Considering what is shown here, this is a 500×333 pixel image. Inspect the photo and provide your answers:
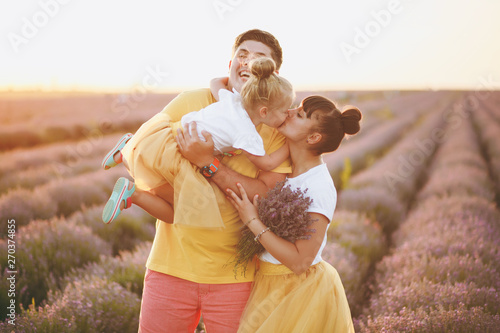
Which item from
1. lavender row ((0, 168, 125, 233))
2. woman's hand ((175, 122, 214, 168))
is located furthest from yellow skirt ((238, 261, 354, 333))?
lavender row ((0, 168, 125, 233))

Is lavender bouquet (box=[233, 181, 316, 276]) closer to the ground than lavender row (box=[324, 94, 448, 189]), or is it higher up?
higher up

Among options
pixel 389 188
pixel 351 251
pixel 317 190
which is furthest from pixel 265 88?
pixel 389 188

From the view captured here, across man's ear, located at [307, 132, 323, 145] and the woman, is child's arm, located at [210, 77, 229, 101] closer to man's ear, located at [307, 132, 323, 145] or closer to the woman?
the woman

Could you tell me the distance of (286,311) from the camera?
2.02 m

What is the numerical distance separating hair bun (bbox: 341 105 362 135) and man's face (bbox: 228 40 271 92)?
590 mm

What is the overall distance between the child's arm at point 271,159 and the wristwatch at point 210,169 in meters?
0.18

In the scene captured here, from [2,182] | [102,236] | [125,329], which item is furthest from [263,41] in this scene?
[2,182]

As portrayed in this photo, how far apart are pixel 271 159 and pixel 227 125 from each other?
0.31m

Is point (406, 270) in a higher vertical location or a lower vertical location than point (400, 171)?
higher

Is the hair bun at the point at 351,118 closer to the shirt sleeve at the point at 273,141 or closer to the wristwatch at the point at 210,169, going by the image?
the shirt sleeve at the point at 273,141

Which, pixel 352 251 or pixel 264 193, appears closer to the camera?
pixel 264 193

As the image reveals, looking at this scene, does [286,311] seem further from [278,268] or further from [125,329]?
[125,329]

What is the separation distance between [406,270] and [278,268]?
2.49m

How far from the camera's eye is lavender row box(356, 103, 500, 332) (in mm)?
2816
